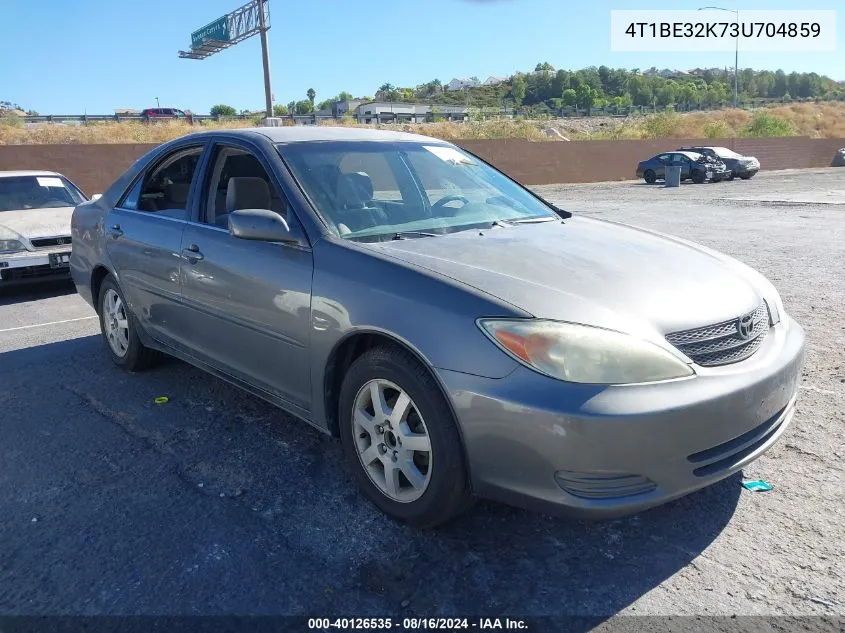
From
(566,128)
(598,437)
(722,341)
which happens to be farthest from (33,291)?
(566,128)

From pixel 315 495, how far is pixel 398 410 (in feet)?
2.37

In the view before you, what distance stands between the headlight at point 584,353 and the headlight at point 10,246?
24.2ft

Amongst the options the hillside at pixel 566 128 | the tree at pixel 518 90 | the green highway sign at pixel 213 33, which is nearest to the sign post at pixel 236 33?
the green highway sign at pixel 213 33

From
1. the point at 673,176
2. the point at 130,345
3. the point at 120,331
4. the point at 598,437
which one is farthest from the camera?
the point at 673,176

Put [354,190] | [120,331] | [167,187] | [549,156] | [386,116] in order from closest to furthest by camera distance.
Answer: [354,190] < [167,187] < [120,331] < [549,156] < [386,116]

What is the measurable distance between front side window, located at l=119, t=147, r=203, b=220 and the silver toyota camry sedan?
69mm

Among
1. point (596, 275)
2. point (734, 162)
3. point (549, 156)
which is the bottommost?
point (596, 275)

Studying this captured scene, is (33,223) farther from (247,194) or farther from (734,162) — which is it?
(734,162)

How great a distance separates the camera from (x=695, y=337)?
2523mm

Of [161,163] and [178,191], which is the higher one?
[161,163]

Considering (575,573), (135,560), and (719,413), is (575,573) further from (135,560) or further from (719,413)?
(135,560)

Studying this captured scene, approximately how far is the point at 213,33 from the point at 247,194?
38.9 m

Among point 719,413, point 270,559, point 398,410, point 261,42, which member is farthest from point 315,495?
point 261,42

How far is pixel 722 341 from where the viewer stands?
2.60 metres
